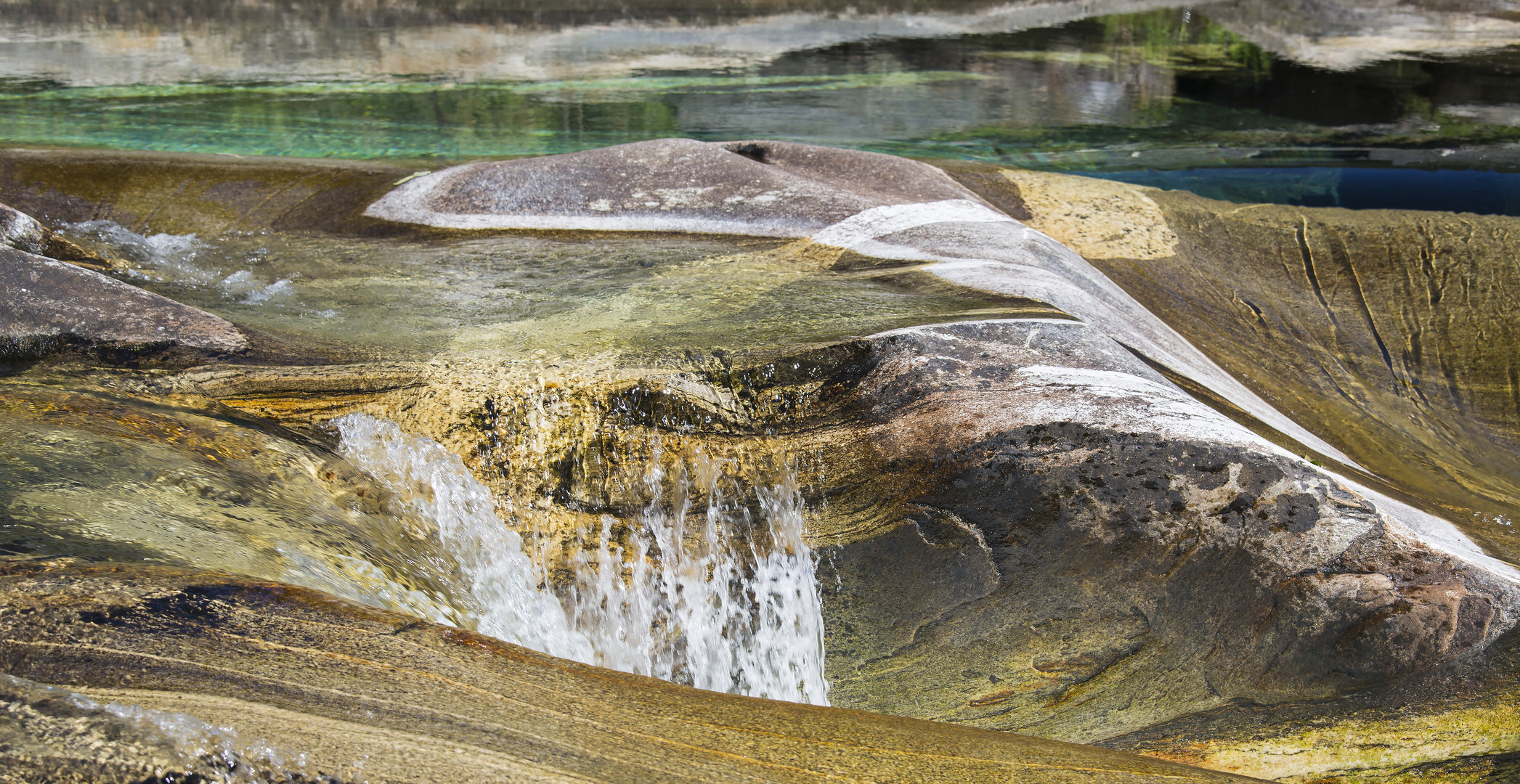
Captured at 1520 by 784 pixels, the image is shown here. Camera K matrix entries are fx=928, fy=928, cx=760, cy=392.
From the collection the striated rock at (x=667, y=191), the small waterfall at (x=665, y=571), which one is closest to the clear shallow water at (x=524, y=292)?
the striated rock at (x=667, y=191)

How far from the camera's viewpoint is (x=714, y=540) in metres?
2.39

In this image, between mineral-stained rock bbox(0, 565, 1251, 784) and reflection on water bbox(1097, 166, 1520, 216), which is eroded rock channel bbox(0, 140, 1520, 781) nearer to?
mineral-stained rock bbox(0, 565, 1251, 784)

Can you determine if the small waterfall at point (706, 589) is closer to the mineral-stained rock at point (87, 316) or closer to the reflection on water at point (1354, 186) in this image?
the mineral-stained rock at point (87, 316)

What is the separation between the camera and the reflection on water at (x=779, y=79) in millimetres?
6875

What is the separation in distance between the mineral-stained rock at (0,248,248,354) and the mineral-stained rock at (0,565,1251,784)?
3.98 feet

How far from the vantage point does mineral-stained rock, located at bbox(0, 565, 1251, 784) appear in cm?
123

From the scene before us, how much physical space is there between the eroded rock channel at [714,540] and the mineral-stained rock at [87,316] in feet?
0.03

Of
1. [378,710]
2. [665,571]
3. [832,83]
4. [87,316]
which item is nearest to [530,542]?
[665,571]

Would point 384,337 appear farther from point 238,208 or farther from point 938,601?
point 238,208

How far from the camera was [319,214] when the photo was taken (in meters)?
4.15

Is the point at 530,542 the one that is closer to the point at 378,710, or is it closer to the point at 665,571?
the point at 665,571

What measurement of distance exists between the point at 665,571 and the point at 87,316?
5.64ft

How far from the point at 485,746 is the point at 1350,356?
3852mm

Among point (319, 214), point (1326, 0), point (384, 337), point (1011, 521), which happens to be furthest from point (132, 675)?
point (1326, 0)
